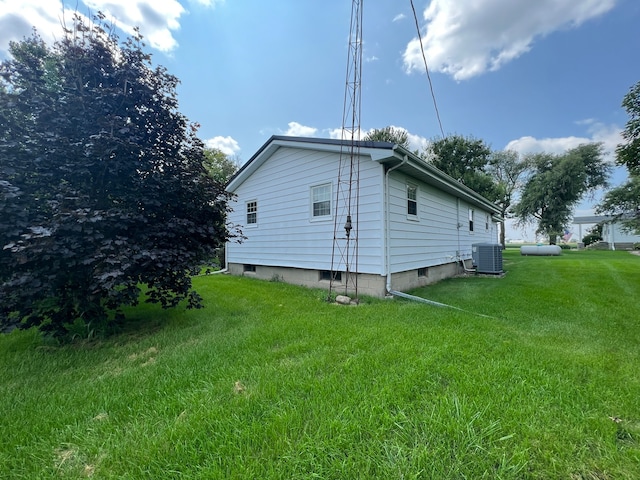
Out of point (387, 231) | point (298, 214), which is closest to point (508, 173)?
point (298, 214)

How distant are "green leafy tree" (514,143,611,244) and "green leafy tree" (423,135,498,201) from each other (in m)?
4.63

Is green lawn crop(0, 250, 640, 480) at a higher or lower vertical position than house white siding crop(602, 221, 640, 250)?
lower

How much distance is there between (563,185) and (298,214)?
27.5 metres

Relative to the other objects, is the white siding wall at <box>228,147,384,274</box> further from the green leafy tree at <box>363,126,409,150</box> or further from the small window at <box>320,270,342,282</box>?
the green leafy tree at <box>363,126,409,150</box>

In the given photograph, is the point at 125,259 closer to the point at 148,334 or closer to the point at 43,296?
the point at 43,296

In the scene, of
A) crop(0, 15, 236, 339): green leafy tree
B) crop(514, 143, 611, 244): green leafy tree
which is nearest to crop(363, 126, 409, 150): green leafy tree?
crop(514, 143, 611, 244): green leafy tree

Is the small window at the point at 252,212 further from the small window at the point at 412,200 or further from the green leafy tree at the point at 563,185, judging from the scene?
the green leafy tree at the point at 563,185

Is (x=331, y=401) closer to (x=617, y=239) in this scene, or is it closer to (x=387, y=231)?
(x=387, y=231)

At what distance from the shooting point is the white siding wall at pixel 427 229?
633 cm

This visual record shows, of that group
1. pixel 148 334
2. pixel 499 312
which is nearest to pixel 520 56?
pixel 499 312

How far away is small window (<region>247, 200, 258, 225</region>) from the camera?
30.7ft

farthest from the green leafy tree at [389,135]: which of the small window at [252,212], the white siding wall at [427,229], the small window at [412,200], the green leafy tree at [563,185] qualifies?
the small window at [412,200]

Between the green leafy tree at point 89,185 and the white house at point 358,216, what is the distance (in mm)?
3337

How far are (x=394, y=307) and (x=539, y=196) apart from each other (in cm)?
2747
